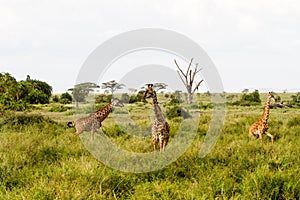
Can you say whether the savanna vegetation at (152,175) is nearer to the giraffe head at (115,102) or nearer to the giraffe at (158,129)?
the giraffe at (158,129)

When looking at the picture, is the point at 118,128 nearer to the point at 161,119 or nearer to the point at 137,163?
the point at 161,119

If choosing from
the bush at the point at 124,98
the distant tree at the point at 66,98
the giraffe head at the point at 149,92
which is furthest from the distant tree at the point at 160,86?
the distant tree at the point at 66,98

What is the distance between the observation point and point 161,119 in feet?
23.8

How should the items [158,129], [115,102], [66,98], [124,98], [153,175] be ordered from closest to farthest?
[153,175], [158,129], [115,102], [124,98], [66,98]

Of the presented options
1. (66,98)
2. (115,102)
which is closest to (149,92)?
(115,102)

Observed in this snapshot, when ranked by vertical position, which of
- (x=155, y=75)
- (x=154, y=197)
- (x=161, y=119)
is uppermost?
(x=155, y=75)

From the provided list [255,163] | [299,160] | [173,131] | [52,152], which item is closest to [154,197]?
[255,163]

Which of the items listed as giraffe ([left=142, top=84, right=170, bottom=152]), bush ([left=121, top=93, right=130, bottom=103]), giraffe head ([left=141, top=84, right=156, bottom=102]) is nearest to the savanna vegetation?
giraffe ([left=142, top=84, right=170, bottom=152])

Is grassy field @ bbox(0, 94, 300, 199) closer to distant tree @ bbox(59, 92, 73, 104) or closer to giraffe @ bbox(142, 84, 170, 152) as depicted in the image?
giraffe @ bbox(142, 84, 170, 152)

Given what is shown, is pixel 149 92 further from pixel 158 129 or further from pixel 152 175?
pixel 152 175

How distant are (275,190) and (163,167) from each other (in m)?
1.81

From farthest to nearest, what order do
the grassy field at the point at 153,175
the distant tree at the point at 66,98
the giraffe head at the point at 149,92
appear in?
the distant tree at the point at 66,98 → the giraffe head at the point at 149,92 → the grassy field at the point at 153,175

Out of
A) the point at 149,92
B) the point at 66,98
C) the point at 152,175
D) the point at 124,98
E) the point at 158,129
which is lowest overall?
the point at 152,175

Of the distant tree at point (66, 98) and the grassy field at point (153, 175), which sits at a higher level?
the distant tree at point (66, 98)
